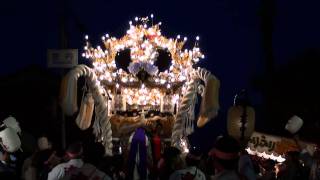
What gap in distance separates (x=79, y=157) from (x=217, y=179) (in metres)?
2.39

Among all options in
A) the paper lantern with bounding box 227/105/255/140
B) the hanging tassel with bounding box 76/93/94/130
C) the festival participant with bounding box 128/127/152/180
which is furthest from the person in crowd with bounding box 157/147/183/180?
the paper lantern with bounding box 227/105/255/140

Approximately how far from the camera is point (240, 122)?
12781 millimetres

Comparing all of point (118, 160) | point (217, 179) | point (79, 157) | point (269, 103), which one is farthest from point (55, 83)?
point (217, 179)

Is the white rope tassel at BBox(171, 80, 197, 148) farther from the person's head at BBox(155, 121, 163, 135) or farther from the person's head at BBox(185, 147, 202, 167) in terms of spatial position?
the person's head at BBox(185, 147, 202, 167)

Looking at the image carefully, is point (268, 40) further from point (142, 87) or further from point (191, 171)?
point (191, 171)

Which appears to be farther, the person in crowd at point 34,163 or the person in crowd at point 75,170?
the person in crowd at point 34,163

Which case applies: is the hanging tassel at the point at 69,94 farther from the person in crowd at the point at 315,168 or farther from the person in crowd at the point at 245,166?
the person in crowd at the point at 315,168

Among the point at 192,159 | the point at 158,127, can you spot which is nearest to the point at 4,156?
the point at 192,159

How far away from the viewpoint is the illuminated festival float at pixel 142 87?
40.1 feet

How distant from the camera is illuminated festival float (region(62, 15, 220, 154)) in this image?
12227 mm

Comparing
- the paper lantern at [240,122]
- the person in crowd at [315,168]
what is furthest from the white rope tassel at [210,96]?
the person in crowd at [315,168]

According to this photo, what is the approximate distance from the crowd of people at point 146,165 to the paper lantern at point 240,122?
1.12 meters

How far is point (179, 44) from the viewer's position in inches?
492

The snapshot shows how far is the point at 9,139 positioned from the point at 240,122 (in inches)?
220
